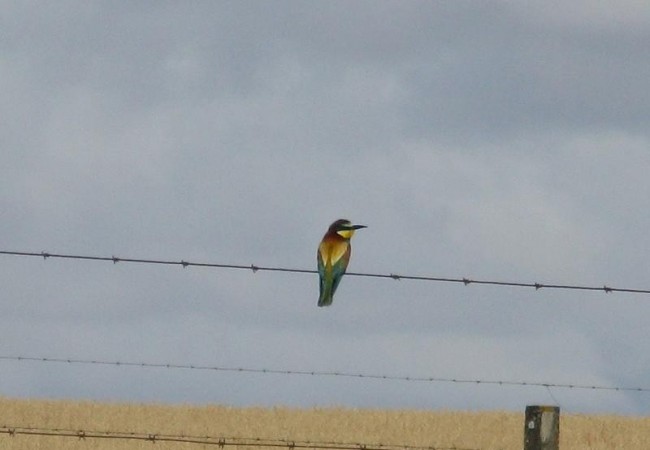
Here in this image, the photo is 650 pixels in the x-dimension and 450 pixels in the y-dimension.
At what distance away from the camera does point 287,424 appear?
2148 centimetres

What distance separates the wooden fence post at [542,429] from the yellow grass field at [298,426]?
8.55 metres

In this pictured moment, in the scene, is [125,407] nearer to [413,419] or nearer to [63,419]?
[63,419]

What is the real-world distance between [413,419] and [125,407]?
196 inches

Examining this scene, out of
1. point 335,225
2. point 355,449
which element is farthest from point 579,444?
point 355,449

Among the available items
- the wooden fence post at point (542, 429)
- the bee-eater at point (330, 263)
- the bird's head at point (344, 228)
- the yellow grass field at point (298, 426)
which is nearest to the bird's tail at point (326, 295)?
the bee-eater at point (330, 263)

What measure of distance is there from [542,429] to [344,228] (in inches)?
122

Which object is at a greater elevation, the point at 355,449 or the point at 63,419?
the point at 63,419

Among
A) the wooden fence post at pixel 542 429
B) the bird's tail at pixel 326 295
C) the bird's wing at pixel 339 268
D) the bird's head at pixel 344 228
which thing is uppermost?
the bird's head at pixel 344 228

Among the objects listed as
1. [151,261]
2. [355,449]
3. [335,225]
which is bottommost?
[355,449]

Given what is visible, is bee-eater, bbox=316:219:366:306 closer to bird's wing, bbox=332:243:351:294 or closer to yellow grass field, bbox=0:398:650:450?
bird's wing, bbox=332:243:351:294

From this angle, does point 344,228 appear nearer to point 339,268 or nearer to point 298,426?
point 339,268

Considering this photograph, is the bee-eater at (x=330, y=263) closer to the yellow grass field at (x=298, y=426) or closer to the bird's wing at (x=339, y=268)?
the bird's wing at (x=339, y=268)

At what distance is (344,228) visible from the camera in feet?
34.9

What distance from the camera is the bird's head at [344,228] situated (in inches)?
416
